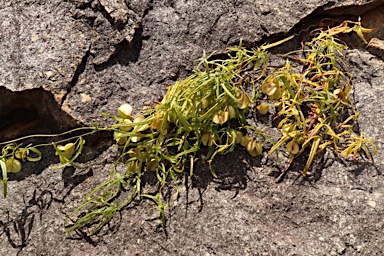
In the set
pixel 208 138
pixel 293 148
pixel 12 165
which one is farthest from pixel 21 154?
pixel 293 148

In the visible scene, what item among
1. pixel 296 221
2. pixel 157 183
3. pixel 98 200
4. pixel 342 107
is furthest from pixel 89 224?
pixel 342 107

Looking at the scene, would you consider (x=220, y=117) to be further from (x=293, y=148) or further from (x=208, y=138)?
(x=293, y=148)

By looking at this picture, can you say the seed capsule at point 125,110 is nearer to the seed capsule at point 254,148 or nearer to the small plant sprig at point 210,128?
the small plant sprig at point 210,128

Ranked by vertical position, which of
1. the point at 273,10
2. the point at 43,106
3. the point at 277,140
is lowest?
the point at 277,140

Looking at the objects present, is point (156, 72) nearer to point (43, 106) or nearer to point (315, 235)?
point (43, 106)

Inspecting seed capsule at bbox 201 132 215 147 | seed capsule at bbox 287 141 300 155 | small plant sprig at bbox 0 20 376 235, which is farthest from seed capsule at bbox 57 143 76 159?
seed capsule at bbox 287 141 300 155

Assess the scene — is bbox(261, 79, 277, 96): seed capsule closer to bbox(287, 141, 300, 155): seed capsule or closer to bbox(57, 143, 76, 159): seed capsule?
bbox(287, 141, 300, 155): seed capsule
